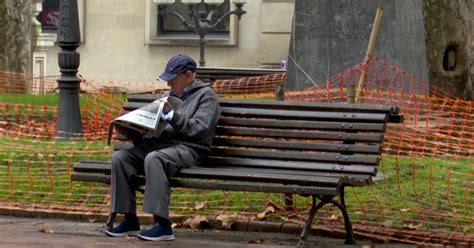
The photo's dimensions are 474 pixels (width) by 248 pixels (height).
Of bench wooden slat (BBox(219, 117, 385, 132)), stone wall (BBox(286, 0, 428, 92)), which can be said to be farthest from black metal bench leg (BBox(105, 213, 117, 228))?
stone wall (BBox(286, 0, 428, 92))

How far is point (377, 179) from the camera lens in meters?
13.0

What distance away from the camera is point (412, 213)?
38.7 ft

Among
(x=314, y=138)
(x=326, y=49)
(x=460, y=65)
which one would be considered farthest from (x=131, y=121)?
(x=460, y=65)

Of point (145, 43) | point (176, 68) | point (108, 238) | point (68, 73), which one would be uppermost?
point (176, 68)

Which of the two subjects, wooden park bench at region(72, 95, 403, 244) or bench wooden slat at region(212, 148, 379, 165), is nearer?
wooden park bench at region(72, 95, 403, 244)

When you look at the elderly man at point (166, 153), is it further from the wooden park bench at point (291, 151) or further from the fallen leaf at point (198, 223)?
the fallen leaf at point (198, 223)

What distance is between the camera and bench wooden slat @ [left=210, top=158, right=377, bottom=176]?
34.6 ft

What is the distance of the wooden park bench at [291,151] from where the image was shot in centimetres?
1037

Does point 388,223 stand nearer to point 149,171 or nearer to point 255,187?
point 255,187

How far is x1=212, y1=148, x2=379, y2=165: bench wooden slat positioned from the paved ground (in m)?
0.58

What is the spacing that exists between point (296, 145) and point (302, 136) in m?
0.08

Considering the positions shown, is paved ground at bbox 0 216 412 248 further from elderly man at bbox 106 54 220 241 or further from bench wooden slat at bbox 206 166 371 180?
bench wooden slat at bbox 206 166 371 180

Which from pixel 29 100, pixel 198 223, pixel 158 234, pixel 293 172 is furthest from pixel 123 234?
pixel 29 100

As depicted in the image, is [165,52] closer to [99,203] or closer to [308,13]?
[308,13]
